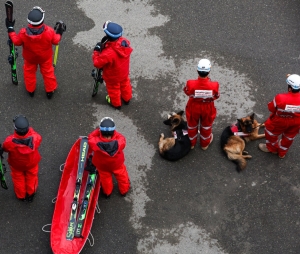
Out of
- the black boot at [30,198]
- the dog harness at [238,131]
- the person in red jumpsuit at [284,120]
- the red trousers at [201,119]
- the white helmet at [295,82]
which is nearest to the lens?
the white helmet at [295,82]

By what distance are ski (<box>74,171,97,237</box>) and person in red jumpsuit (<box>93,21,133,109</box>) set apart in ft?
5.74

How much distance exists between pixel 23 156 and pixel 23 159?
2.4 inches

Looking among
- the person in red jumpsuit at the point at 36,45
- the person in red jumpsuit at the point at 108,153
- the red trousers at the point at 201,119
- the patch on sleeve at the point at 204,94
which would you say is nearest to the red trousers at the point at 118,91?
the person in red jumpsuit at the point at 36,45

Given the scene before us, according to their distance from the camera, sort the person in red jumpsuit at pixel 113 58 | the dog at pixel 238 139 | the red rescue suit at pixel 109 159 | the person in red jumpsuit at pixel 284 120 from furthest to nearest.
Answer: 1. the dog at pixel 238 139
2. the person in red jumpsuit at pixel 113 58
3. the person in red jumpsuit at pixel 284 120
4. the red rescue suit at pixel 109 159

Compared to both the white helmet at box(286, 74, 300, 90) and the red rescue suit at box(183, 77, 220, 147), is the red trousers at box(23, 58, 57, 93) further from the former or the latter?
the white helmet at box(286, 74, 300, 90)

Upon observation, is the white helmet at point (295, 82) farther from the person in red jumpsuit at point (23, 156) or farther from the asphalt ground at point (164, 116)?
the person in red jumpsuit at point (23, 156)

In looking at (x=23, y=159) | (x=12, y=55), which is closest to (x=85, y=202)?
(x=23, y=159)

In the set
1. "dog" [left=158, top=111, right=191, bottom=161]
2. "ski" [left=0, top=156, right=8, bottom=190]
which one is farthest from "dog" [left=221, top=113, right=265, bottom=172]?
"ski" [left=0, top=156, right=8, bottom=190]

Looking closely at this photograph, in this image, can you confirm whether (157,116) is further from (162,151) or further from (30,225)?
(30,225)

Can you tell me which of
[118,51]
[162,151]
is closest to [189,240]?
[162,151]

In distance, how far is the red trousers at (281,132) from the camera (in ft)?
24.1

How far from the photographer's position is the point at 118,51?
7.68 metres

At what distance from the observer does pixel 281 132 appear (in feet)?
25.0

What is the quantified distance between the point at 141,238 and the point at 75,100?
3065mm
